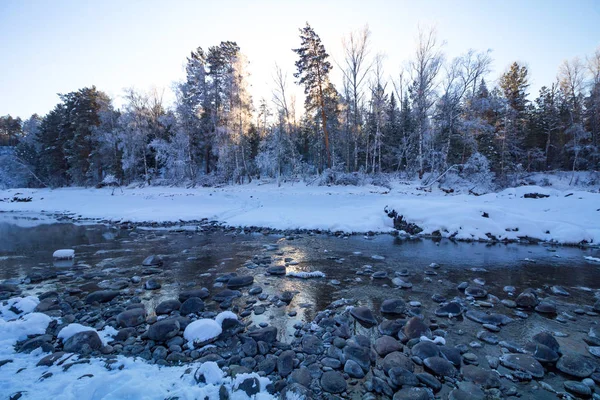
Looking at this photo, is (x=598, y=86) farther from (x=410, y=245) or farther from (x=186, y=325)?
(x=186, y=325)

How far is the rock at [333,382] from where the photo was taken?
127 inches

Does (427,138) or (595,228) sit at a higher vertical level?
(427,138)

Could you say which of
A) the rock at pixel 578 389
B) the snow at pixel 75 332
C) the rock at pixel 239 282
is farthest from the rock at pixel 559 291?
the snow at pixel 75 332

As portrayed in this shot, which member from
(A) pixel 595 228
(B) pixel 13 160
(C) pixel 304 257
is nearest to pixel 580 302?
(C) pixel 304 257

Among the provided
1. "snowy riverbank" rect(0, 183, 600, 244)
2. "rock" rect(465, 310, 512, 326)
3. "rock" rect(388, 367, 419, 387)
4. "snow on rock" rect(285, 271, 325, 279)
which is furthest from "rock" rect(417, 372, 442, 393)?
"snowy riverbank" rect(0, 183, 600, 244)

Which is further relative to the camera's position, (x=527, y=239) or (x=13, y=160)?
(x=13, y=160)

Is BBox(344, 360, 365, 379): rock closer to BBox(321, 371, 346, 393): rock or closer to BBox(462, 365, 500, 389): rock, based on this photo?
BBox(321, 371, 346, 393): rock

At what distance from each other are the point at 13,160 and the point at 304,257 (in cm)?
5606

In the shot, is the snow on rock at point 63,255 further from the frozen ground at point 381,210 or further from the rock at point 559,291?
the rock at point 559,291

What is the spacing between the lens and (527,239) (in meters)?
11.8

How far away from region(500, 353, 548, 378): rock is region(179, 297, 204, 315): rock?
16.7ft

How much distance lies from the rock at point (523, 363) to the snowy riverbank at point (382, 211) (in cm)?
954

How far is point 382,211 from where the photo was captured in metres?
16.0

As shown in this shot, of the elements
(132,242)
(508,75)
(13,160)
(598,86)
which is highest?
(508,75)
